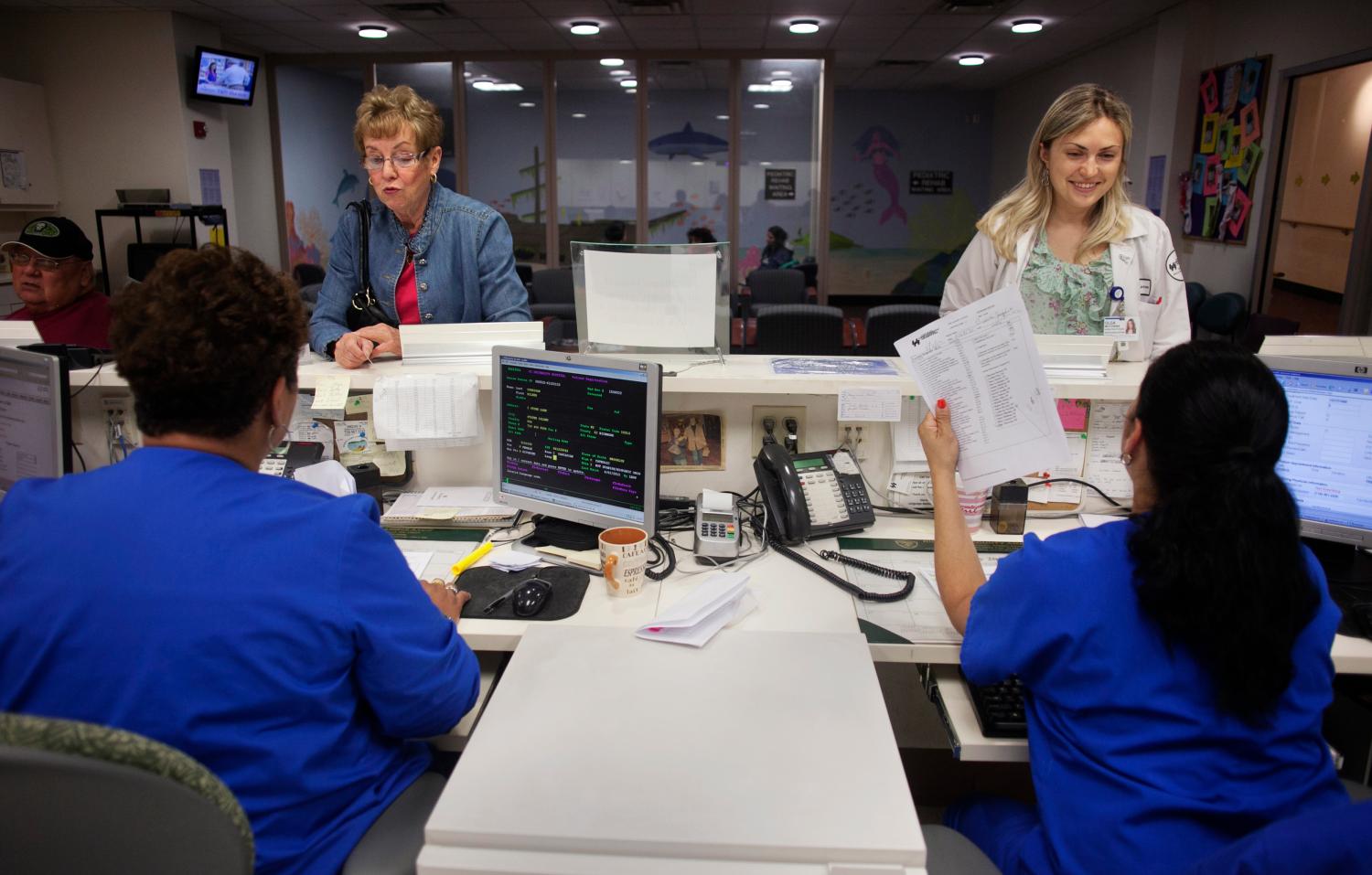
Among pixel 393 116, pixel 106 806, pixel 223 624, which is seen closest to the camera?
pixel 106 806

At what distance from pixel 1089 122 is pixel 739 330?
384cm

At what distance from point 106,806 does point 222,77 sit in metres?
7.15

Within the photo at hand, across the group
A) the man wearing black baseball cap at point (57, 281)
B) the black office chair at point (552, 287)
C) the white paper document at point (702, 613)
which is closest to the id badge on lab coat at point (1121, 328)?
the white paper document at point (702, 613)

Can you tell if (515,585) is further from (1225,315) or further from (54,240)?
(1225,315)

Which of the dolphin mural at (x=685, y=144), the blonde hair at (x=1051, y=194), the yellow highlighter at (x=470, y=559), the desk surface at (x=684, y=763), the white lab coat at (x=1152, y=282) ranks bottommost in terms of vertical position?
the desk surface at (x=684, y=763)

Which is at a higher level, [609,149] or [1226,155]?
[609,149]

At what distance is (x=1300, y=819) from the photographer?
76 centimetres

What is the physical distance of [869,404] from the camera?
189cm

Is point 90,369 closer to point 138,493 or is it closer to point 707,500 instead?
point 138,493

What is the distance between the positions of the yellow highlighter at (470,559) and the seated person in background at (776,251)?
6.59m

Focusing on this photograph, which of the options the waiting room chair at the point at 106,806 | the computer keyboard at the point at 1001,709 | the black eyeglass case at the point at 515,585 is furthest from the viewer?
the black eyeglass case at the point at 515,585

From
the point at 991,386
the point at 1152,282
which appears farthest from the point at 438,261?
the point at 1152,282

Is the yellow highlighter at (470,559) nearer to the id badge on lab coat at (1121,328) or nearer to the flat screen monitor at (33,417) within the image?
the flat screen monitor at (33,417)

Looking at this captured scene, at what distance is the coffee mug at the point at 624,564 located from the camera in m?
1.61
